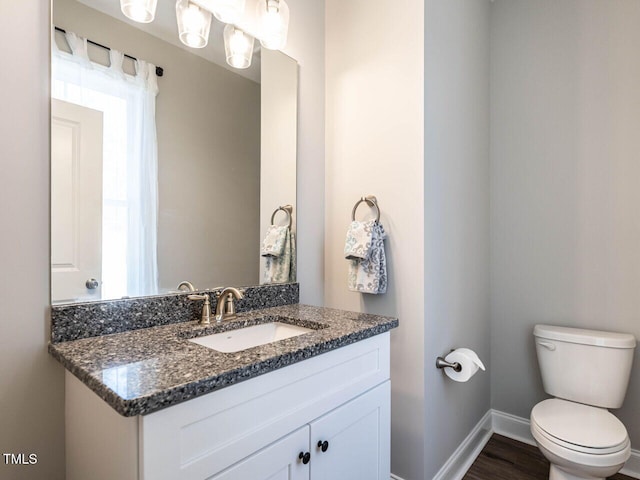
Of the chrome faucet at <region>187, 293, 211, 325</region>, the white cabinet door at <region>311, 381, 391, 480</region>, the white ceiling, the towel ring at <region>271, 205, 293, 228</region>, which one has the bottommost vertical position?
the white cabinet door at <region>311, 381, 391, 480</region>

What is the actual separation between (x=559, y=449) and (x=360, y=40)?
2.04 metres

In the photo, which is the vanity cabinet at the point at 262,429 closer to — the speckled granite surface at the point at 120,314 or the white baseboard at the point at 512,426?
the speckled granite surface at the point at 120,314

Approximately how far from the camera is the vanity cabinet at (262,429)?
0.71 metres

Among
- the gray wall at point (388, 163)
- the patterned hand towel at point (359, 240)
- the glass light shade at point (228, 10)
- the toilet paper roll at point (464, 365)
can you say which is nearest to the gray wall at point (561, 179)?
the toilet paper roll at point (464, 365)

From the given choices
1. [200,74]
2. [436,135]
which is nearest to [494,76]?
[436,135]

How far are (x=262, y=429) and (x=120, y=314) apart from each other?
1.93ft

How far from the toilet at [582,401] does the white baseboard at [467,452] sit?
388 millimetres

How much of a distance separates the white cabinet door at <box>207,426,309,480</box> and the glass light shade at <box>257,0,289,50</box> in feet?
4.95

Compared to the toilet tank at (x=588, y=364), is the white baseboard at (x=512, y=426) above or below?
below

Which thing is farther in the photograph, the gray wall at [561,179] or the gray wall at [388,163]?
the gray wall at [561,179]

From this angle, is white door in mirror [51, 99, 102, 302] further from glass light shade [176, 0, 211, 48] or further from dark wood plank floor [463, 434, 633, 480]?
dark wood plank floor [463, 434, 633, 480]

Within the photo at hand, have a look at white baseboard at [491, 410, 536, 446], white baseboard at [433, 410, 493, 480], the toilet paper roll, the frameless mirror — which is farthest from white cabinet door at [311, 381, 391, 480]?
white baseboard at [491, 410, 536, 446]

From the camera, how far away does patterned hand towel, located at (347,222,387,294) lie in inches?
62.4

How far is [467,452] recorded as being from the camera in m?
1.90
